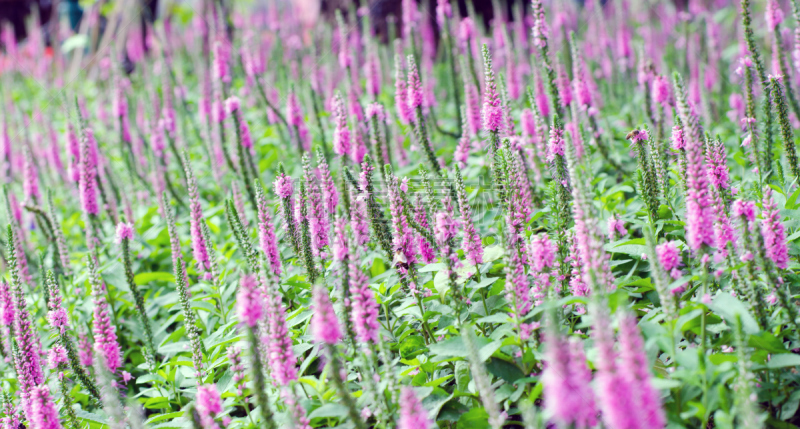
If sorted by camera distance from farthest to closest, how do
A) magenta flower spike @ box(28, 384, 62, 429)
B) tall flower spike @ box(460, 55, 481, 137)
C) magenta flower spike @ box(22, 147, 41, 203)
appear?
magenta flower spike @ box(22, 147, 41, 203), tall flower spike @ box(460, 55, 481, 137), magenta flower spike @ box(28, 384, 62, 429)

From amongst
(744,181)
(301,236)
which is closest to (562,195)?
(301,236)

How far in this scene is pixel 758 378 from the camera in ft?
8.46

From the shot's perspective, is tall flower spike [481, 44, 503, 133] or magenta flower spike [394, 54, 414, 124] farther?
magenta flower spike [394, 54, 414, 124]

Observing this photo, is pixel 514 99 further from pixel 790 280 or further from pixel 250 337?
pixel 250 337

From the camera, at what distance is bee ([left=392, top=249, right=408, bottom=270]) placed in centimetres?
302

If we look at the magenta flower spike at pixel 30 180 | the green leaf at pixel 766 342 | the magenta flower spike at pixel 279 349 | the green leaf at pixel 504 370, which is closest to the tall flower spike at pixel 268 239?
the magenta flower spike at pixel 279 349

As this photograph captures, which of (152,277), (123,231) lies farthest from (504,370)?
(152,277)

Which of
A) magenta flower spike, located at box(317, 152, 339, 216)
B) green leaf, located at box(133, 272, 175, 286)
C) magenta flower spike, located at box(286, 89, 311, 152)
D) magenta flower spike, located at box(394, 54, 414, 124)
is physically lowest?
green leaf, located at box(133, 272, 175, 286)

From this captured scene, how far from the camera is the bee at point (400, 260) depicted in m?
3.02

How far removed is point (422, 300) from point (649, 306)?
1.21 m

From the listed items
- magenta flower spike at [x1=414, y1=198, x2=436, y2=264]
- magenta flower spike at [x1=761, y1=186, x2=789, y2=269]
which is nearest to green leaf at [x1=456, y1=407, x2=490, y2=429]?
magenta flower spike at [x1=414, y1=198, x2=436, y2=264]

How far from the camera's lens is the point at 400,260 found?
3.04 m

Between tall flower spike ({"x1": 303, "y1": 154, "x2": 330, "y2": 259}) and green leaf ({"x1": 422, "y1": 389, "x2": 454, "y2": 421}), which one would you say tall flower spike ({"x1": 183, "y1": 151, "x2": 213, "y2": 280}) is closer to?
tall flower spike ({"x1": 303, "y1": 154, "x2": 330, "y2": 259})

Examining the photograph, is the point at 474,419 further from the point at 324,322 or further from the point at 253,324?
the point at 253,324
